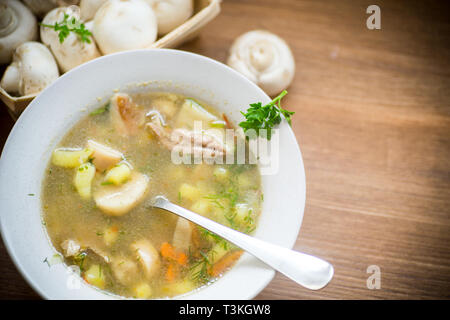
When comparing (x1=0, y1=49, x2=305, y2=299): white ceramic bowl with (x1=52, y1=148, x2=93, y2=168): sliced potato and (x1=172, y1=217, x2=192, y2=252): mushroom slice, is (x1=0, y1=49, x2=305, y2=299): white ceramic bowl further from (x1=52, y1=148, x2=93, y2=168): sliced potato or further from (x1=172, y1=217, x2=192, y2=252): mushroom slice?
(x1=172, y1=217, x2=192, y2=252): mushroom slice

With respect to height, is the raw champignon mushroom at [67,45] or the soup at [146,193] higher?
the raw champignon mushroom at [67,45]

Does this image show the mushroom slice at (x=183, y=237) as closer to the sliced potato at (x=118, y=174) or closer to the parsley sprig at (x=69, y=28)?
the sliced potato at (x=118, y=174)

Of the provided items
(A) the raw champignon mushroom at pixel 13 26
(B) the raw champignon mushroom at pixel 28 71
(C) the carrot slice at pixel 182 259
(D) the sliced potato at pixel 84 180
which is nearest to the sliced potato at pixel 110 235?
(D) the sliced potato at pixel 84 180

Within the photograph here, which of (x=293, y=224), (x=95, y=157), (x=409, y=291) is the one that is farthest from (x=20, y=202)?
(x=409, y=291)

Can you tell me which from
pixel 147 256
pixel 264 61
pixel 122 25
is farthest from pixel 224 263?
pixel 122 25

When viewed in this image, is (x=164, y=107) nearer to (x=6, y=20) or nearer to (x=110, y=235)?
(x=110, y=235)
